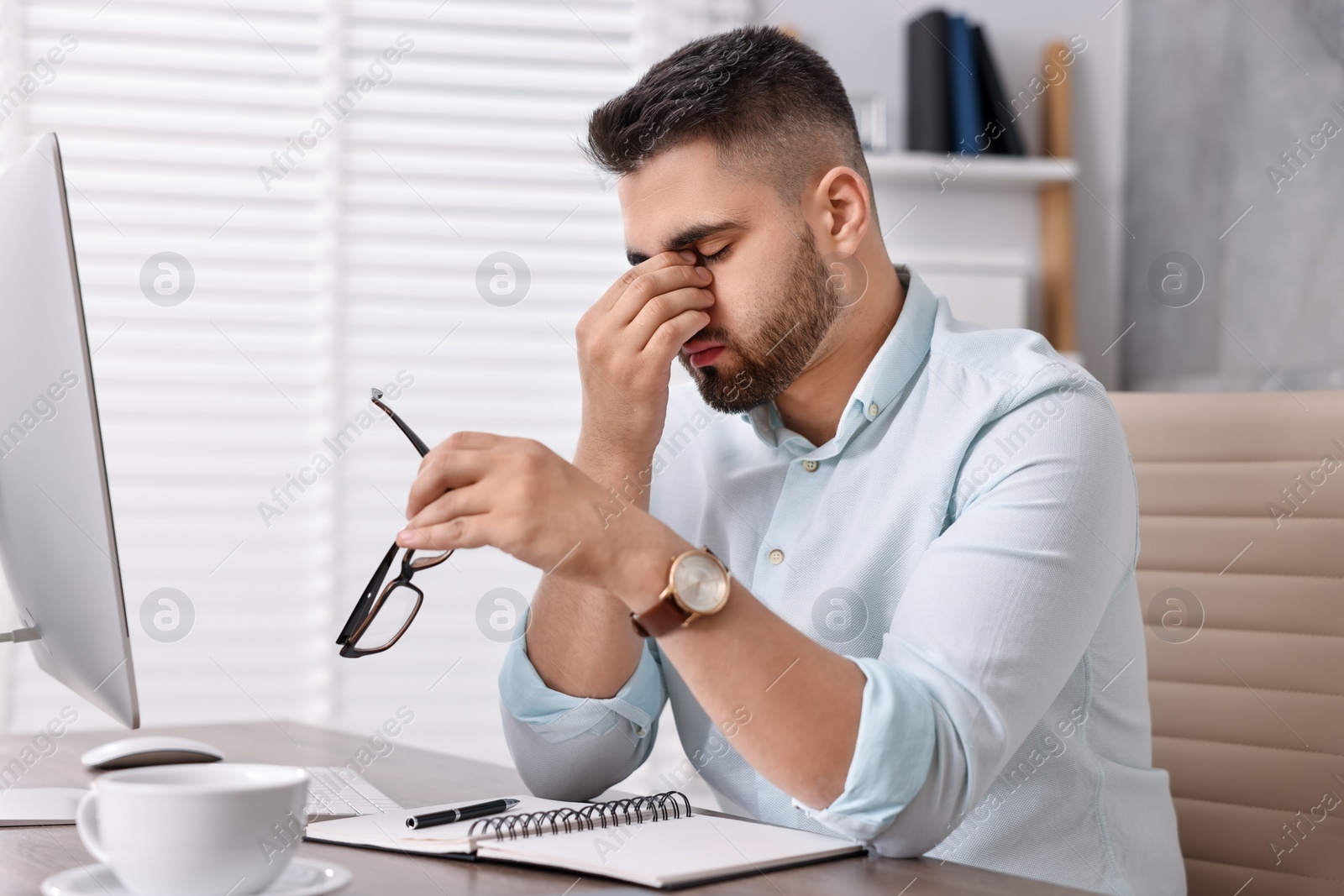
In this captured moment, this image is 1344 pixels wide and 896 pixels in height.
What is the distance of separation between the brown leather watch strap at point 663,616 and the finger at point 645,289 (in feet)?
1.49

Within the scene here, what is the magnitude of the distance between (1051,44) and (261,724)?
7.22 feet

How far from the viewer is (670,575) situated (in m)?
0.86

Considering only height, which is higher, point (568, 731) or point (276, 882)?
point (276, 882)

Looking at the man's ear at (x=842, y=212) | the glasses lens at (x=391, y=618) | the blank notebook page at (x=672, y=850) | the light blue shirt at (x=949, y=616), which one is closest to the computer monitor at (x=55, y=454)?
the blank notebook page at (x=672, y=850)

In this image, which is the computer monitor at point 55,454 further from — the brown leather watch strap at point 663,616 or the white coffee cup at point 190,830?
the brown leather watch strap at point 663,616

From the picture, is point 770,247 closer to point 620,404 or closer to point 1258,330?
point 620,404

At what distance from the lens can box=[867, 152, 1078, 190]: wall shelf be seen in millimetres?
2494

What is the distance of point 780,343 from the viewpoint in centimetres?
127

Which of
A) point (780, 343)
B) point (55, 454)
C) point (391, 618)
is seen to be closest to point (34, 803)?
point (55, 454)

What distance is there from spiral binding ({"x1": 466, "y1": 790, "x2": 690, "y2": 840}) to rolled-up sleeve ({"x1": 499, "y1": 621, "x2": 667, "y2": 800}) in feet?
0.62

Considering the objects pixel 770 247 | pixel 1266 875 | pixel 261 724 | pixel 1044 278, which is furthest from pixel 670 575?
pixel 1044 278

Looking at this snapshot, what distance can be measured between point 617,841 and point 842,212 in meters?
0.78

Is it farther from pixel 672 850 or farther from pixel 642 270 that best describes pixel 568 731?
pixel 642 270

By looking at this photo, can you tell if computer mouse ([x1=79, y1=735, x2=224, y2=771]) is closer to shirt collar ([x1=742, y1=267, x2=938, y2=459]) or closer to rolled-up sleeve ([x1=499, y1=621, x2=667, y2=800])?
rolled-up sleeve ([x1=499, y1=621, x2=667, y2=800])
